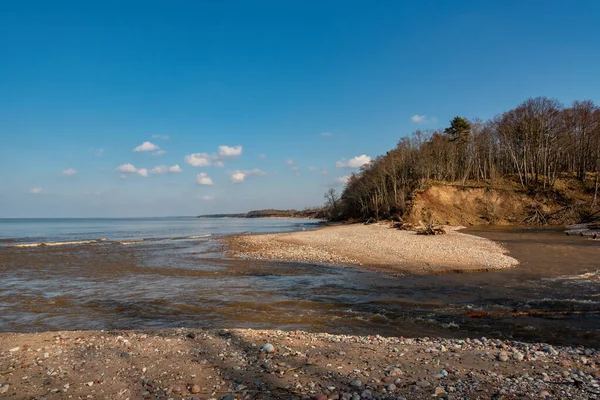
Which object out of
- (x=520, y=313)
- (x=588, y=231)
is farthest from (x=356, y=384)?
(x=588, y=231)

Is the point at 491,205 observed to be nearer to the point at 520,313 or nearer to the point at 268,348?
the point at 520,313

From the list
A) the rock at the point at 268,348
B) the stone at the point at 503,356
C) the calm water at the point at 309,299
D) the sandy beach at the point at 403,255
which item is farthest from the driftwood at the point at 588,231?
the rock at the point at 268,348

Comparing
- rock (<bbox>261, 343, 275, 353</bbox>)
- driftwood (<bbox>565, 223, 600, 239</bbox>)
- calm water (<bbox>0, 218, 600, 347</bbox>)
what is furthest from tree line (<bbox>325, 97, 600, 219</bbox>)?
rock (<bbox>261, 343, 275, 353</bbox>)

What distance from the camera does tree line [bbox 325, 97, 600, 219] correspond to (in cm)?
5622

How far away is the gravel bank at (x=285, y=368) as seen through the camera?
4.88 m

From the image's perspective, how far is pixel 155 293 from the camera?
1399 cm

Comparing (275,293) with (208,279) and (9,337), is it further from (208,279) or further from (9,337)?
(9,337)

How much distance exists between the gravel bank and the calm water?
2.01 meters

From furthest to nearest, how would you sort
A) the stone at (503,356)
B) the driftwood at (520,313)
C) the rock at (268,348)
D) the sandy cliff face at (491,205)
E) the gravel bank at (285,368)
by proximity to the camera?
1. the sandy cliff face at (491,205)
2. the driftwood at (520,313)
3. the rock at (268,348)
4. the stone at (503,356)
5. the gravel bank at (285,368)

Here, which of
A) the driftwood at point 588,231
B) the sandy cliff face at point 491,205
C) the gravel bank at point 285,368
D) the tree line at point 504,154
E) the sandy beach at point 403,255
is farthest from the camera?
the tree line at point 504,154

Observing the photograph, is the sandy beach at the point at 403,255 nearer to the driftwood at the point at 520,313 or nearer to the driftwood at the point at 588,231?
the driftwood at the point at 520,313

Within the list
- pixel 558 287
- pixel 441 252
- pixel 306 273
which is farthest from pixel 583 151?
pixel 306 273

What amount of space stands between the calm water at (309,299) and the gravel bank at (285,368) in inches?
79.2

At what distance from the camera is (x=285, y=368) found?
573 cm
